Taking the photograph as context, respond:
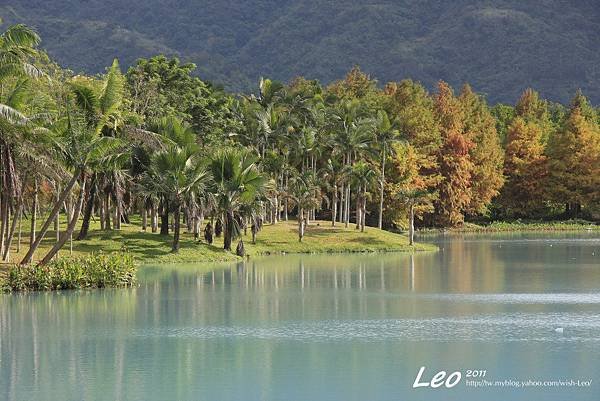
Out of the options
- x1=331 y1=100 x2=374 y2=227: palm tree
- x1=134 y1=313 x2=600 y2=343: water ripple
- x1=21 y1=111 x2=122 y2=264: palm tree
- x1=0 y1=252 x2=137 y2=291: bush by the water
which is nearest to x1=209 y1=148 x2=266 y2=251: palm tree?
x1=0 y1=252 x2=137 y2=291: bush by the water

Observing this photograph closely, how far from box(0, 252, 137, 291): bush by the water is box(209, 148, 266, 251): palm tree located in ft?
45.5

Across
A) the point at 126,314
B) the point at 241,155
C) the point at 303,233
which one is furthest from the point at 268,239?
the point at 126,314

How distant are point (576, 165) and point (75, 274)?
7271 centimetres

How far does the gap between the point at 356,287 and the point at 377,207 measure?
4484cm

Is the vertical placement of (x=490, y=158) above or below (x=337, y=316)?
above

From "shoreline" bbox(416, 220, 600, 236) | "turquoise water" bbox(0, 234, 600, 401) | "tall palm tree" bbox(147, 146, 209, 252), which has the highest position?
"tall palm tree" bbox(147, 146, 209, 252)

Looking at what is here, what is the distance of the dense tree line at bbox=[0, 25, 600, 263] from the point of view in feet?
145

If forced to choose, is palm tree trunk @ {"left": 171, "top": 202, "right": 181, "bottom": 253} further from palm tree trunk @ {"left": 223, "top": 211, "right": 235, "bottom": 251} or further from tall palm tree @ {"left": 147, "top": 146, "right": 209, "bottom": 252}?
palm tree trunk @ {"left": 223, "top": 211, "right": 235, "bottom": 251}

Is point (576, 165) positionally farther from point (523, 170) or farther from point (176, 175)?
point (176, 175)

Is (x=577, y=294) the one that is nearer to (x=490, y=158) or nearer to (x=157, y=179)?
(x=157, y=179)

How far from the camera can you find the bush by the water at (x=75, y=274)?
41.9 metres

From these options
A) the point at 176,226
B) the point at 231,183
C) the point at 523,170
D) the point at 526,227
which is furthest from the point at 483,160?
the point at 176,226

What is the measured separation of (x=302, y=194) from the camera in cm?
6975

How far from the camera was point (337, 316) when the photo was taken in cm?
3653
